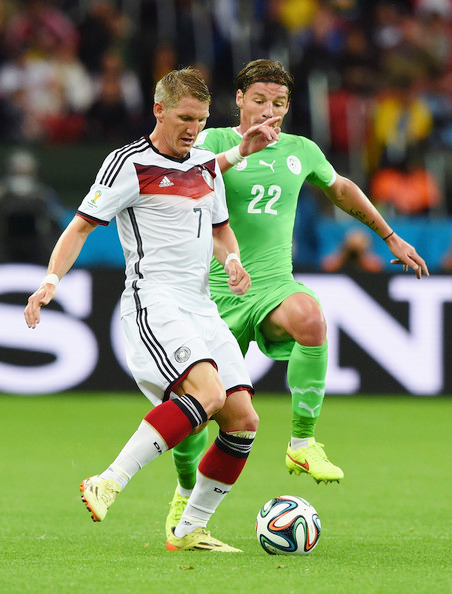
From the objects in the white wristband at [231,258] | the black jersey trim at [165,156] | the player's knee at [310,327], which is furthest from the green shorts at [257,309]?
the black jersey trim at [165,156]

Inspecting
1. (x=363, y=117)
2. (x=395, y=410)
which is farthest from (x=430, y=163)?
(x=395, y=410)

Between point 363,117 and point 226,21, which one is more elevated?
point 226,21

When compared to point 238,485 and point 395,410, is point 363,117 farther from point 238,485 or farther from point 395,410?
point 238,485

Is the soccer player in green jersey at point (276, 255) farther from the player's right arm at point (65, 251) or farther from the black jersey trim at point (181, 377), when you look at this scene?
the player's right arm at point (65, 251)

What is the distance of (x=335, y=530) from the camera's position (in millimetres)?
6152

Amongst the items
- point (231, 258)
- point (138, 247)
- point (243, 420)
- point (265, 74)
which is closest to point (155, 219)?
point (138, 247)

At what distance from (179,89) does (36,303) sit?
119 cm

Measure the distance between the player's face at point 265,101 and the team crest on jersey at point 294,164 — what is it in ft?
1.21

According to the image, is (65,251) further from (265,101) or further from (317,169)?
(317,169)

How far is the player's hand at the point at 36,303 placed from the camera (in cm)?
492

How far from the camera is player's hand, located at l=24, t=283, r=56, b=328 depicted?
4922 mm

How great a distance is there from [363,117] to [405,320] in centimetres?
403

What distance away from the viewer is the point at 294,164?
259 inches

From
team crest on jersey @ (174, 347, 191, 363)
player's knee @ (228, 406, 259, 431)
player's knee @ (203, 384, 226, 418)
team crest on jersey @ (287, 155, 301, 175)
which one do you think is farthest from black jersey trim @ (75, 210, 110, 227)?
team crest on jersey @ (287, 155, 301, 175)
